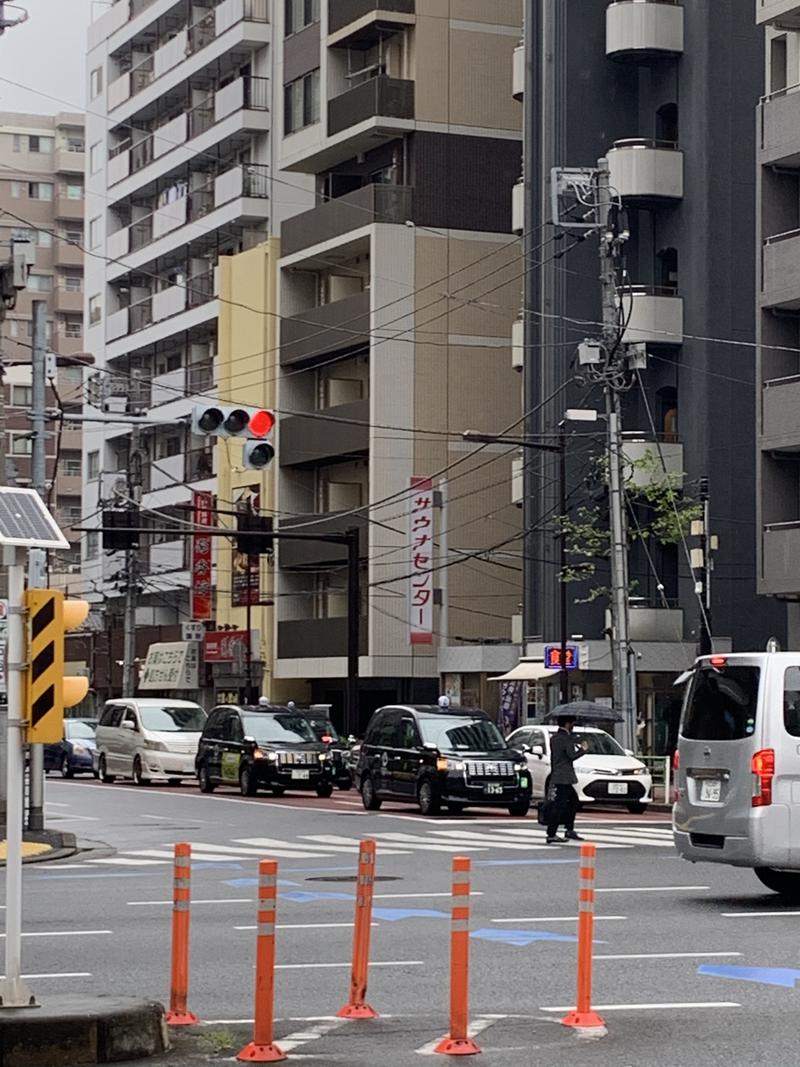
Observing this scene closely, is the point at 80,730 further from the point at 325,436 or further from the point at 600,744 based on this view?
the point at 600,744

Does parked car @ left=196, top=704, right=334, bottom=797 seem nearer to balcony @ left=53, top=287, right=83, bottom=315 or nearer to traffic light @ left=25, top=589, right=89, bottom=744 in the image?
traffic light @ left=25, top=589, right=89, bottom=744

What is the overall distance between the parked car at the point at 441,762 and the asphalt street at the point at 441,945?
486 cm

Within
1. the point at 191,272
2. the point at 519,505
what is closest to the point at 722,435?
the point at 519,505

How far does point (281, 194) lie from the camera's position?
244 feet

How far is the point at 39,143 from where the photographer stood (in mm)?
126062

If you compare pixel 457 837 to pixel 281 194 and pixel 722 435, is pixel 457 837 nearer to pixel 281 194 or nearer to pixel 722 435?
pixel 722 435

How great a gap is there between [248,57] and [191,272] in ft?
28.6

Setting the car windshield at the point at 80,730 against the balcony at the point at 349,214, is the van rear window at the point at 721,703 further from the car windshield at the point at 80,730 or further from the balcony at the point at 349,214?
the balcony at the point at 349,214

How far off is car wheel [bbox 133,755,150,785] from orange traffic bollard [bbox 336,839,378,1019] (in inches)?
1496

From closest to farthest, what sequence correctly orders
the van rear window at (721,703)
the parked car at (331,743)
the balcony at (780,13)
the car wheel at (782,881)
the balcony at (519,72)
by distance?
the van rear window at (721,703)
the car wheel at (782,881)
the parked car at (331,743)
the balcony at (780,13)
the balcony at (519,72)

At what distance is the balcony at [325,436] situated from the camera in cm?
6556

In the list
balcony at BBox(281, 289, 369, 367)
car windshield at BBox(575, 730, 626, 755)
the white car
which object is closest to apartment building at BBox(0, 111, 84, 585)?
balcony at BBox(281, 289, 369, 367)

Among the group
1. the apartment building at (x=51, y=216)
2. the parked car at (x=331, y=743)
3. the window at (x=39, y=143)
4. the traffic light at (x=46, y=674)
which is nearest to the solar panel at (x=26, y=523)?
the traffic light at (x=46, y=674)

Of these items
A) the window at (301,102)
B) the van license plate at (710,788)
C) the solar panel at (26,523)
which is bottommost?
the van license plate at (710,788)
